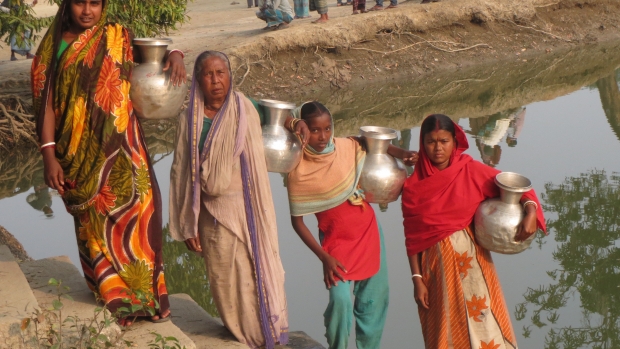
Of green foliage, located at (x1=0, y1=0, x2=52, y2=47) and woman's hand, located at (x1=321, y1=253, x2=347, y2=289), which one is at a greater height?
green foliage, located at (x1=0, y1=0, x2=52, y2=47)

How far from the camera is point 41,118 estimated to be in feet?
11.6

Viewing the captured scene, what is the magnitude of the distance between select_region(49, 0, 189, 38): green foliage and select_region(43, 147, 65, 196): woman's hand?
6210 mm

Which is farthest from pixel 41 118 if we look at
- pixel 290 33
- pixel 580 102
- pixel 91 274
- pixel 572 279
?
pixel 580 102

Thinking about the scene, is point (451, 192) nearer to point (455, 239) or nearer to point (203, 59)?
point (455, 239)

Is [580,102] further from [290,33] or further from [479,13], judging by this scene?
[290,33]

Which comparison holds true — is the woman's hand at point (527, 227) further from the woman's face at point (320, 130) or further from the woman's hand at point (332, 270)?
the woman's face at point (320, 130)

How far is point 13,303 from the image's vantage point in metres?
3.42

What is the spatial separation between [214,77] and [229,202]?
0.56m

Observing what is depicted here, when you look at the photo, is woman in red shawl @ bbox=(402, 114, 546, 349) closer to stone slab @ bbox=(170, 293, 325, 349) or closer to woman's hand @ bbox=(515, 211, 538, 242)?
woman's hand @ bbox=(515, 211, 538, 242)

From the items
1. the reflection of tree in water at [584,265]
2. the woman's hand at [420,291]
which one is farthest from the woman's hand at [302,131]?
the reflection of tree in water at [584,265]

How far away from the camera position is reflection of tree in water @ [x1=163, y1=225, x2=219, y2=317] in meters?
5.43

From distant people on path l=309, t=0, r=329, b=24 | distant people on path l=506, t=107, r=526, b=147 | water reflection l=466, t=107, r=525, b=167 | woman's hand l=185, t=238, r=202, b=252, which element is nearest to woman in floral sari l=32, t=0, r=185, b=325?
woman's hand l=185, t=238, r=202, b=252

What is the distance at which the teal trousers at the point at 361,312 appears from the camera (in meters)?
3.82

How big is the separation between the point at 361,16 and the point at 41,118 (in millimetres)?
10561
